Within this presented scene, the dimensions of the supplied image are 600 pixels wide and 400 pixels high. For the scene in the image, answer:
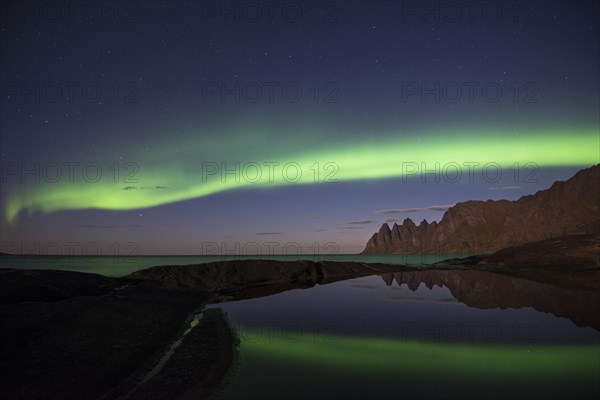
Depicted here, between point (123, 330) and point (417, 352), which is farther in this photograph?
point (123, 330)

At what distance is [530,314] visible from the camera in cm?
3000

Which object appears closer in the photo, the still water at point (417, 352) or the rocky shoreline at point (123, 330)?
the still water at point (417, 352)

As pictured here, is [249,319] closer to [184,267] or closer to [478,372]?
[478,372]

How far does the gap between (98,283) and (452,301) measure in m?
40.2

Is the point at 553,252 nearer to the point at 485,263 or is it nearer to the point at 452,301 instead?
the point at 485,263

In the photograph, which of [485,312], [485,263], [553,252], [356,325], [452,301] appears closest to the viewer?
[356,325]

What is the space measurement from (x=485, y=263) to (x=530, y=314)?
77303mm

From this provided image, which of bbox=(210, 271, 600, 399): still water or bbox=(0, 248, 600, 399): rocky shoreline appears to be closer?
bbox=(210, 271, 600, 399): still water

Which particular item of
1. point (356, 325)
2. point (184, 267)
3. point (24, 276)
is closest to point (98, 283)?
point (24, 276)

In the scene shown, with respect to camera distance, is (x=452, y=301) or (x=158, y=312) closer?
(x=158, y=312)

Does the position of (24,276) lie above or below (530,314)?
above

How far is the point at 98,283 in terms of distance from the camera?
44.5m

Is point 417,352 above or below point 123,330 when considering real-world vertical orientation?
below

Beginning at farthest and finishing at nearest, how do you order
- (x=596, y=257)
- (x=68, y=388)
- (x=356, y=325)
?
1. (x=596, y=257)
2. (x=356, y=325)
3. (x=68, y=388)
